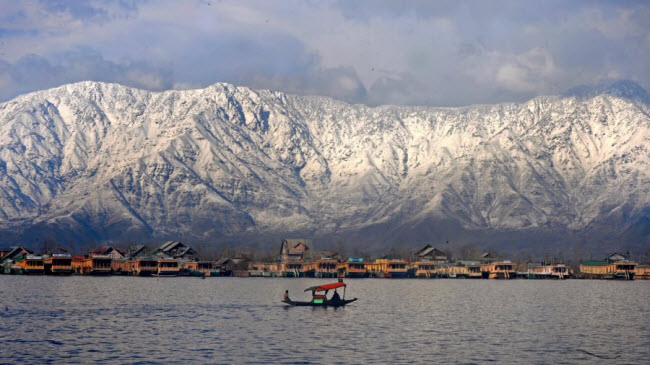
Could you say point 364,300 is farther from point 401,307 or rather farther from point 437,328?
point 437,328

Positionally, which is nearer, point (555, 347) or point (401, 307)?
point (555, 347)

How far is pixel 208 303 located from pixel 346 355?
73196 mm

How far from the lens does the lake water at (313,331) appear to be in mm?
93938

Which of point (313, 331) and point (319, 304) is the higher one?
point (319, 304)

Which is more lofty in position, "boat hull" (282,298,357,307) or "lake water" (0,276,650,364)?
"boat hull" (282,298,357,307)

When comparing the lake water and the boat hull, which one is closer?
the lake water

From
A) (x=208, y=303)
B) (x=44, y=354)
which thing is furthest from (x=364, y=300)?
(x=44, y=354)

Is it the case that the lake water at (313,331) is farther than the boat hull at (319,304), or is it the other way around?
the boat hull at (319,304)

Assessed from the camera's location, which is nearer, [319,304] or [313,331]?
[313,331]

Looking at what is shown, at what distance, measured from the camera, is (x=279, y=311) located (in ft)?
487

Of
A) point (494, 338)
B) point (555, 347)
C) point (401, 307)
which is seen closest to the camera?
point (555, 347)

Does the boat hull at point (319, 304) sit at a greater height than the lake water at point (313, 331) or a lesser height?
greater

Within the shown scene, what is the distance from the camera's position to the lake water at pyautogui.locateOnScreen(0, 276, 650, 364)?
93.9 m

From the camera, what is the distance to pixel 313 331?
118m
